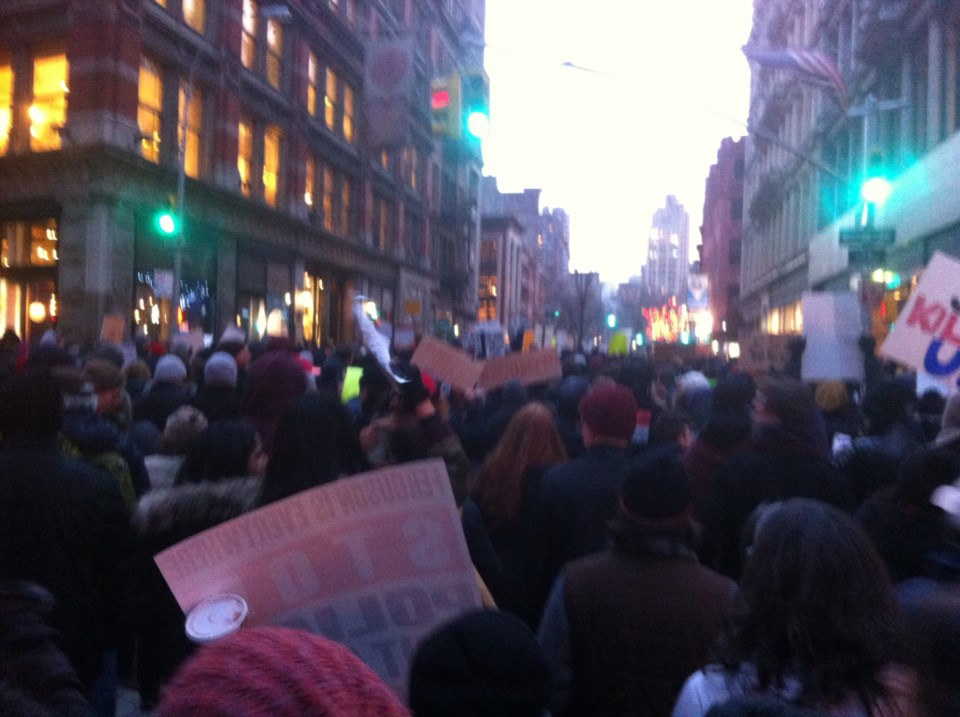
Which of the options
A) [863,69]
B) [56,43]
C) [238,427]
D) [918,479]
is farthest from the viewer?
[863,69]

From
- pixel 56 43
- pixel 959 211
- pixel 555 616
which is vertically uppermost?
pixel 56 43

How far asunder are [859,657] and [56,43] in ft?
81.6

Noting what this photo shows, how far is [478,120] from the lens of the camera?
504 inches

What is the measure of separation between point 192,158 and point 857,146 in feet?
67.9

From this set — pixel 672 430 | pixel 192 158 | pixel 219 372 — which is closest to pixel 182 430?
pixel 219 372

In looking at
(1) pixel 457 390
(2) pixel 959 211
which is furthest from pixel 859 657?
(2) pixel 959 211

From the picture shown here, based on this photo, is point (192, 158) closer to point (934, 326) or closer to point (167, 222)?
point (167, 222)

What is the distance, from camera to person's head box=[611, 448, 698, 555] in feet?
9.96

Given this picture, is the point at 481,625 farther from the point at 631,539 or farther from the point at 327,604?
the point at 631,539

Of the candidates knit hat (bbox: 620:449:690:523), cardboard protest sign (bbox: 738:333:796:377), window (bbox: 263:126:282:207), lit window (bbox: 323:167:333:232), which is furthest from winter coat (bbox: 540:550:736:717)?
lit window (bbox: 323:167:333:232)

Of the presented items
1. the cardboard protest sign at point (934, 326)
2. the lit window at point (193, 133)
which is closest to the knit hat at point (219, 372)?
the cardboard protest sign at point (934, 326)

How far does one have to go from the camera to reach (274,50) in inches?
1171

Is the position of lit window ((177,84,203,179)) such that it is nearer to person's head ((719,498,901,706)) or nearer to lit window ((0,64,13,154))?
lit window ((0,64,13,154))

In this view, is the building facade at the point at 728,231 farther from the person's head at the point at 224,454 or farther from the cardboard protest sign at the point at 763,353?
the person's head at the point at 224,454
